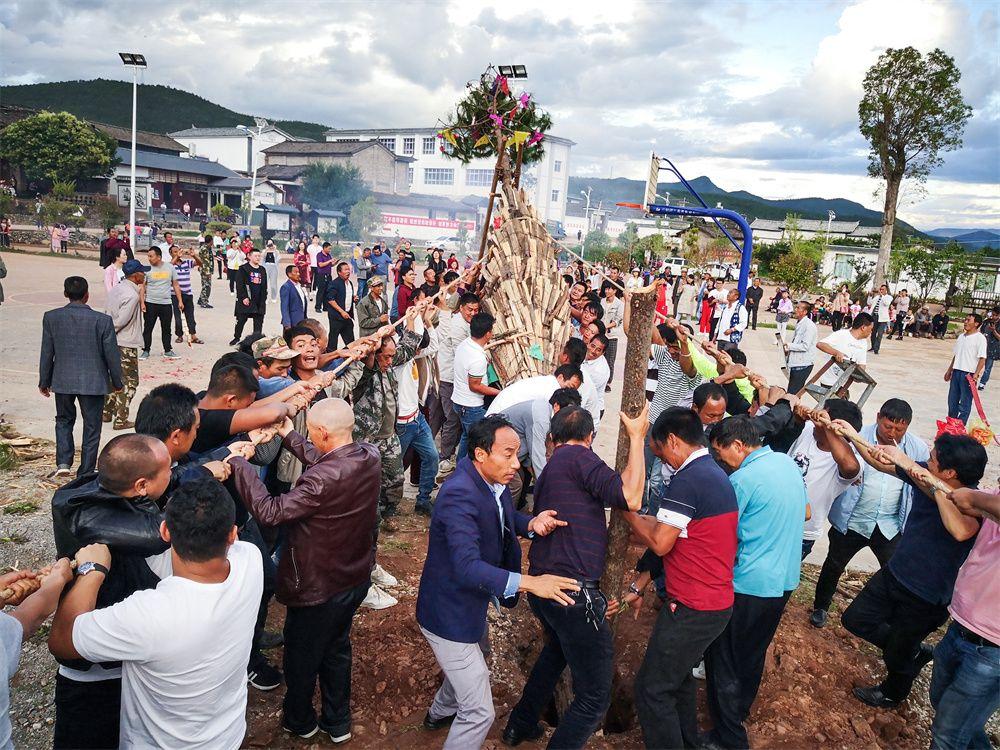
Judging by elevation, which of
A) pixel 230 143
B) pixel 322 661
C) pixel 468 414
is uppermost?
pixel 230 143

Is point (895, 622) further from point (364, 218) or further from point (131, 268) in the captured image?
point (364, 218)

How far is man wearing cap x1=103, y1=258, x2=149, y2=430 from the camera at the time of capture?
7367mm

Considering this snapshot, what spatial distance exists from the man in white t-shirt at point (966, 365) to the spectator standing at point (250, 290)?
11.2m

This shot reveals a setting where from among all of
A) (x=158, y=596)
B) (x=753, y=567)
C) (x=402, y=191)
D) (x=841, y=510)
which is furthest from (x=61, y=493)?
(x=402, y=191)

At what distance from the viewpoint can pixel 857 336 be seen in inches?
311

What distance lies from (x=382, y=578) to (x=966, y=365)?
9.48 meters

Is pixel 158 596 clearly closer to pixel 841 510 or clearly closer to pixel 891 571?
pixel 891 571

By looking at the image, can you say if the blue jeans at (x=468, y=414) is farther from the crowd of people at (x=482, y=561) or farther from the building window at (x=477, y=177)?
the building window at (x=477, y=177)

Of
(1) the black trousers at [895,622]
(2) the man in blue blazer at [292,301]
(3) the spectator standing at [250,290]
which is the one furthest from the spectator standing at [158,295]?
(1) the black trousers at [895,622]

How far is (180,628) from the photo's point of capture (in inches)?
83.0

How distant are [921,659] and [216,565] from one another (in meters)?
4.11

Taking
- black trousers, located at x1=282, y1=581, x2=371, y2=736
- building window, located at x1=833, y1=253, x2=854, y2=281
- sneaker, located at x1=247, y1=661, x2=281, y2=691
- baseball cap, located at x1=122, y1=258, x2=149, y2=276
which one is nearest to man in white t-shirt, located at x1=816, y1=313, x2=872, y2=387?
black trousers, located at x1=282, y1=581, x2=371, y2=736

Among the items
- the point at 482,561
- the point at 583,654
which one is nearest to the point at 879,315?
the point at 583,654

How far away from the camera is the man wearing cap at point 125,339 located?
7.37 m
